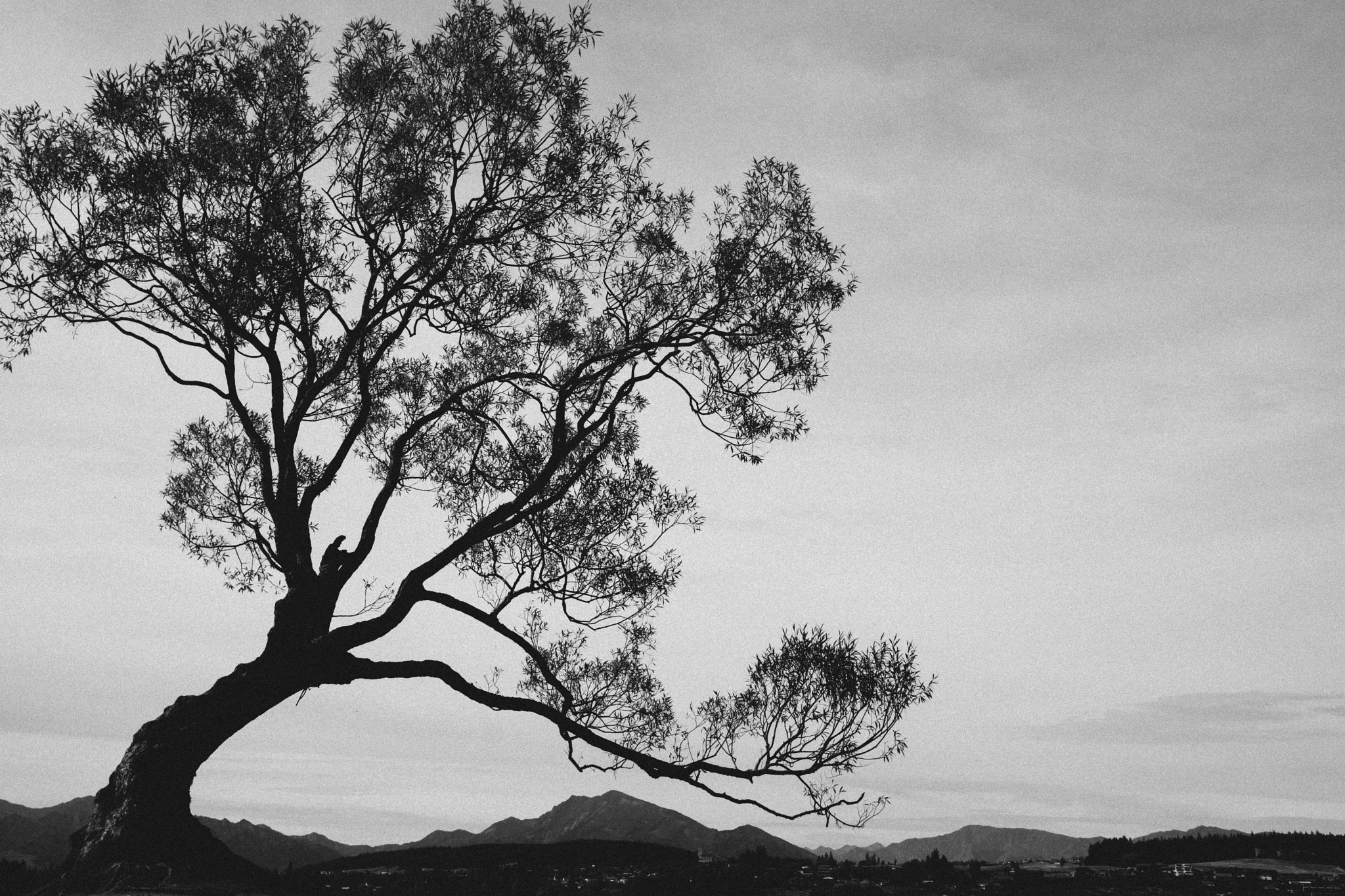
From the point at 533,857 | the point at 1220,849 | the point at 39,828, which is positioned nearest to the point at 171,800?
the point at 533,857

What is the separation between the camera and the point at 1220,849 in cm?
2388

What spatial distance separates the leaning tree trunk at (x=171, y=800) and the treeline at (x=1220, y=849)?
745 inches

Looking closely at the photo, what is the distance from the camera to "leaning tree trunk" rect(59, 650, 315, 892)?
16.1 meters

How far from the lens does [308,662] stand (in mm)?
18406

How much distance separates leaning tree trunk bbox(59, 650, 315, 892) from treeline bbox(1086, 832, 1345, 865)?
18.9m

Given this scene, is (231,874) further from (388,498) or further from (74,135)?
(74,135)

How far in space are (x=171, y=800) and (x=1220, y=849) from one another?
77.9 feet

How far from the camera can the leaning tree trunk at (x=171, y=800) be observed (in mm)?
16094

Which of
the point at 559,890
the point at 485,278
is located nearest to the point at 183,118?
the point at 485,278

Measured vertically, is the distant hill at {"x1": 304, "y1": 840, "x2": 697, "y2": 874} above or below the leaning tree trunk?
below

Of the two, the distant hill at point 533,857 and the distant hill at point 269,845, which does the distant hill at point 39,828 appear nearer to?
the distant hill at point 269,845

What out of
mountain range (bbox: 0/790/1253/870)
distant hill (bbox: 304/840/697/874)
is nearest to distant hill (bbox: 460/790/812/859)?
mountain range (bbox: 0/790/1253/870)

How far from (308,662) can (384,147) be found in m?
11.0

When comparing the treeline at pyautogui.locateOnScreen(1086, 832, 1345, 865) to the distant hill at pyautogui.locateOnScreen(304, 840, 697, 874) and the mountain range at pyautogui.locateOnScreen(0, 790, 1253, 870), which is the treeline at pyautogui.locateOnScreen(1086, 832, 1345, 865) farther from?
the mountain range at pyautogui.locateOnScreen(0, 790, 1253, 870)
